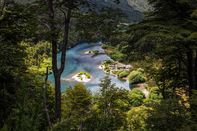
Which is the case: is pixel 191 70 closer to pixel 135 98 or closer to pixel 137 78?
pixel 135 98

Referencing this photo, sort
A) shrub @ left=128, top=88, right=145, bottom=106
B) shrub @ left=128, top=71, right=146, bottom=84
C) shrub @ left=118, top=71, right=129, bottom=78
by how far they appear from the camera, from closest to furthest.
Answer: shrub @ left=128, top=88, right=145, bottom=106 → shrub @ left=128, top=71, right=146, bottom=84 → shrub @ left=118, top=71, right=129, bottom=78

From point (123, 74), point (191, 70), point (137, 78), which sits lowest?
point (123, 74)

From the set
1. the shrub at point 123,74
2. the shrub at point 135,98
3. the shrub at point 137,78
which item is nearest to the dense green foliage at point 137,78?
the shrub at point 137,78

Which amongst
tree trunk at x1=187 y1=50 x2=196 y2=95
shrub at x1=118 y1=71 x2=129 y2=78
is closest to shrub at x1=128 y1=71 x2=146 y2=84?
shrub at x1=118 y1=71 x2=129 y2=78

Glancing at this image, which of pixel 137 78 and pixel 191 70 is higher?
pixel 191 70

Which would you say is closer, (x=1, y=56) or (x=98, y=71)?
(x=1, y=56)

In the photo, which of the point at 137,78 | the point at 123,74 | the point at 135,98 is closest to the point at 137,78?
the point at 137,78

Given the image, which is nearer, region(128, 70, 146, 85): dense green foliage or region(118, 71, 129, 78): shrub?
region(128, 70, 146, 85): dense green foliage

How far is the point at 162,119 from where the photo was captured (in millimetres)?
14227

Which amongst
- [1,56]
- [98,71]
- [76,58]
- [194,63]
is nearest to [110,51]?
[76,58]

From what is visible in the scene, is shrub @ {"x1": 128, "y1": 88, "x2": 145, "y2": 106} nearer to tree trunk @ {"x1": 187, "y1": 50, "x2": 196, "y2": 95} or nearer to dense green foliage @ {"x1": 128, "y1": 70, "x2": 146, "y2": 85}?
dense green foliage @ {"x1": 128, "y1": 70, "x2": 146, "y2": 85}

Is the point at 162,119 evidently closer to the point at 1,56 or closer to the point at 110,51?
the point at 1,56

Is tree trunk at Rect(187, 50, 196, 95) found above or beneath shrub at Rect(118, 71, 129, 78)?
above

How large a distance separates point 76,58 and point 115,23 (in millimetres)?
87374
